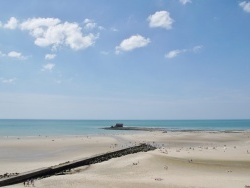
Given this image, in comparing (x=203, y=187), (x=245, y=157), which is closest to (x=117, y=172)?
(x=203, y=187)

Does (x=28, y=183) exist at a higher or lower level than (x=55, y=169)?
lower

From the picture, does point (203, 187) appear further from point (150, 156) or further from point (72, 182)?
point (150, 156)

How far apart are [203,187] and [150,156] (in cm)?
1145

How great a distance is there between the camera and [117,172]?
77.6 ft

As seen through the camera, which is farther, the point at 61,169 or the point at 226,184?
the point at 61,169

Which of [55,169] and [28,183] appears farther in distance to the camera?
[55,169]

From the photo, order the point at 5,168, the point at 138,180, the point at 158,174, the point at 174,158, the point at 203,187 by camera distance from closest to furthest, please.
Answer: the point at 203,187
the point at 138,180
the point at 158,174
the point at 5,168
the point at 174,158

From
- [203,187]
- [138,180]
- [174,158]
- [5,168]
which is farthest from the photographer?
[174,158]

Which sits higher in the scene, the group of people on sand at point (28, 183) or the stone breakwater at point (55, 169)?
the stone breakwater at point (55, 169)

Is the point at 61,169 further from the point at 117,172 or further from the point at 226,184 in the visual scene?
the point at 226,184

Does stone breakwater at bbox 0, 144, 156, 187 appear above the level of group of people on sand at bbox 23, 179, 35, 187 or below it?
above

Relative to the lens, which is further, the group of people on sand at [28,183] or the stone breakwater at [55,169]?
the stone breakwater at [55,169]

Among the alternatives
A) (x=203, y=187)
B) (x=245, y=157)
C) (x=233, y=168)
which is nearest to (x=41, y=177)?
(x=203, y=187)

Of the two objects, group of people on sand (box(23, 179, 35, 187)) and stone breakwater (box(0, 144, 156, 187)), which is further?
stone breakwater (box(0, 144, 156, 187))
